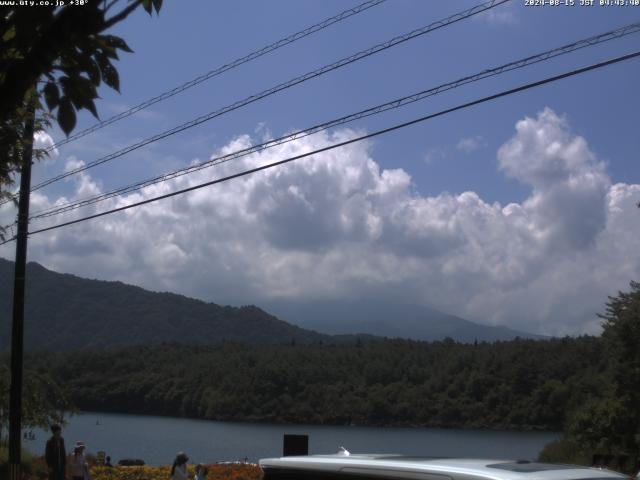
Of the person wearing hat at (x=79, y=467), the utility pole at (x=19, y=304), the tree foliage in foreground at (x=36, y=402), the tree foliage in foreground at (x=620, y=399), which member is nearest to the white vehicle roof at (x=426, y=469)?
the person wearing hat at (x=79, y=467)

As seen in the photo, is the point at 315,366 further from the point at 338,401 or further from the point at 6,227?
the point at 6,227

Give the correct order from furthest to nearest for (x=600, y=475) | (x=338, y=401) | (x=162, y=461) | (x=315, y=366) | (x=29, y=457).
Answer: (x=315, y=366), (x=338, y=401), (x=162, y=461), (x=29, y=457), (x=600, y=475)

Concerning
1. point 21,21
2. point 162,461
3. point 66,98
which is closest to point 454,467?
point 66,98

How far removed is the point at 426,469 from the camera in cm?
483

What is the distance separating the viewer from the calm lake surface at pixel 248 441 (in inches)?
1641

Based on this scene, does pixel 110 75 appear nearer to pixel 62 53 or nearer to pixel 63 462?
pixel 62 53

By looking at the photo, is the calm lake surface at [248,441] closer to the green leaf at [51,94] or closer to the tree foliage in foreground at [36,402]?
the tree foliage in foreground at [36,402]

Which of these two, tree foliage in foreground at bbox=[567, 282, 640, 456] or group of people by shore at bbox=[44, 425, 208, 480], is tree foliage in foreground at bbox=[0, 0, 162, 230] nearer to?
group of people by shore at bbox=[44, 425, 208, 480]

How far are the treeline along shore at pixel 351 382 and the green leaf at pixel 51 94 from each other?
56.5 metres

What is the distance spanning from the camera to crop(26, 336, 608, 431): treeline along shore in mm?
70062

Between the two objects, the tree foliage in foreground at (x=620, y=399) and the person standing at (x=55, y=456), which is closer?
the person standing at (x=55, y=456)

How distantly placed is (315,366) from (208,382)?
42.3ft

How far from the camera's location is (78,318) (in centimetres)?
19775

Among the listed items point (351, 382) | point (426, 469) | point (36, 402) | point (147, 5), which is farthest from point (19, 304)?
point (351, 382)
